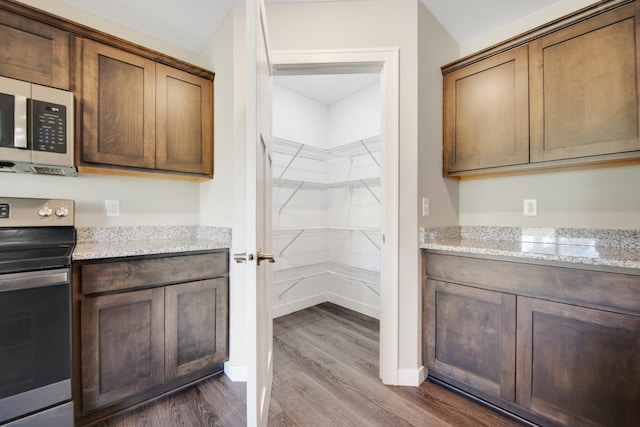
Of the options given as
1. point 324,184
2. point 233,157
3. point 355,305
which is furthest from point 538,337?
point 324,184

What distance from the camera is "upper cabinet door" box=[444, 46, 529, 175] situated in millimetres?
1650

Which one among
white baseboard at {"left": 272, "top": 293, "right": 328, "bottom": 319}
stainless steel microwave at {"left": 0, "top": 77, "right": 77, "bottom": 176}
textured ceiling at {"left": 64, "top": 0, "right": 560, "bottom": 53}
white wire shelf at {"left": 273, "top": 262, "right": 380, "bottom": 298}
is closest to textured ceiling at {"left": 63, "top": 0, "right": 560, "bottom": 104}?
textured ceiling at {"left": 64, "top": 0, "right": 560, "bottom": 53}

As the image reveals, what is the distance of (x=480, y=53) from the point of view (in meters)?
1.78

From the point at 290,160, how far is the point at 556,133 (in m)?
2.24

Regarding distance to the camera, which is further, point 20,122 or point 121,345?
point 121,345

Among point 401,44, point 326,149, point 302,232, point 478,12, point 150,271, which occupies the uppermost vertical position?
point 478,12

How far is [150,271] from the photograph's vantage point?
5.06ft

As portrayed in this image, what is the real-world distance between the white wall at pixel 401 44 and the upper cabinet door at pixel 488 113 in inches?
15.2

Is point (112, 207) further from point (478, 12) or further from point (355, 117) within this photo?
point (478, 12)

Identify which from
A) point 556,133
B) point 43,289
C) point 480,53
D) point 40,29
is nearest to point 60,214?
point 43,289

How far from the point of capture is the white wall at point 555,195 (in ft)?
4.94

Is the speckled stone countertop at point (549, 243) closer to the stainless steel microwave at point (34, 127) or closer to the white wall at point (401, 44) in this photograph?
the white wall at point (401, 44)

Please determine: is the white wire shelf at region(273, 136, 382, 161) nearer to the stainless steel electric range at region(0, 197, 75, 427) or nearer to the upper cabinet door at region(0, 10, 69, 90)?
the upper cabinet door at region(0, 10, 69, 90)

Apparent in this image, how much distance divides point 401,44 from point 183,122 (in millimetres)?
1594
